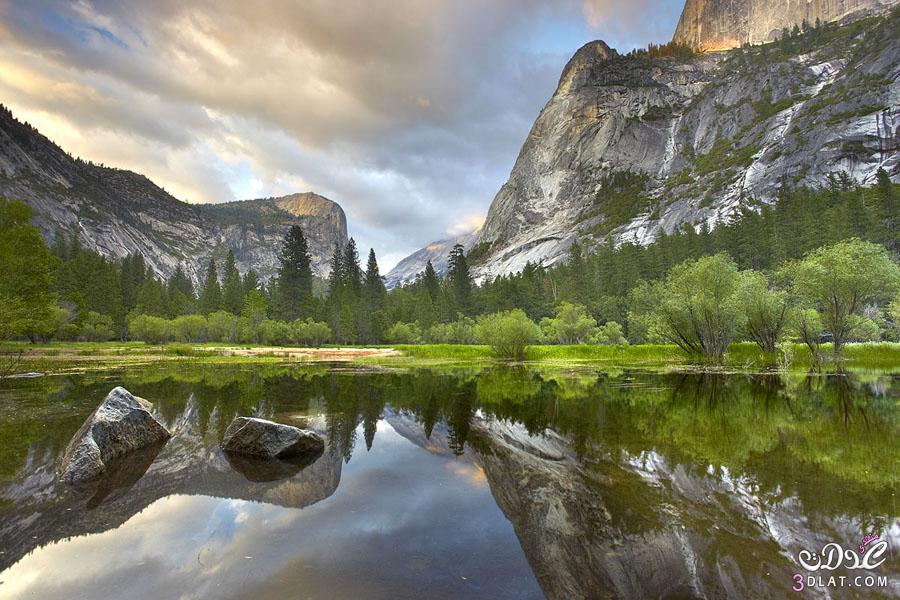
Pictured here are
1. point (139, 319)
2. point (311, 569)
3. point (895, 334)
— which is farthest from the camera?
point (139, 319)

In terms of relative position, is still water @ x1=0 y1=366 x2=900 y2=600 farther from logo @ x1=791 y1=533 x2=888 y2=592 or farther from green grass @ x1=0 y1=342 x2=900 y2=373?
green grass @ x1=0 y1=342 x2=900 y2=373

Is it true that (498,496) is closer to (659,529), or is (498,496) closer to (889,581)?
(659,529)

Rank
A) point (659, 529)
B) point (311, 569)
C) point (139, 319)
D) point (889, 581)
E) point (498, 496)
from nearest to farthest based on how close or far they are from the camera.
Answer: point (889, 581)
point (311, 569)
point (659, 529)
point (498, 496)
point (139, 319)

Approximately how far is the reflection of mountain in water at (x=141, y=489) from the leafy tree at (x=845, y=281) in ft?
138

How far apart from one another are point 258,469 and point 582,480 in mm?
7724

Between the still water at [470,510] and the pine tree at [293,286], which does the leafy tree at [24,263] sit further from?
the pine tree at [293,286]

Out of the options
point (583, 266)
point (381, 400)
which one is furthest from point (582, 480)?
point (583, 266)

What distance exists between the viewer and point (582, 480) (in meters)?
9.23

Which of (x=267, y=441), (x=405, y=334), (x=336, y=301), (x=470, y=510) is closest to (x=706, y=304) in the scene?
(x=470, y=510)

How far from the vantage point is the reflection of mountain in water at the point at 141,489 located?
7016mm

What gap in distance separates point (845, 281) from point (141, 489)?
Result: 1831 inches

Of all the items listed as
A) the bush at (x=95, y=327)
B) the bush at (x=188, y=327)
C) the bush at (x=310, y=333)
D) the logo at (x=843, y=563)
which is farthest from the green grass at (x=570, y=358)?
the logo at (x=843, y=563)

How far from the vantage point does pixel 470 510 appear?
26.5ft

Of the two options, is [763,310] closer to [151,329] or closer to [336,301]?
[336,301]
